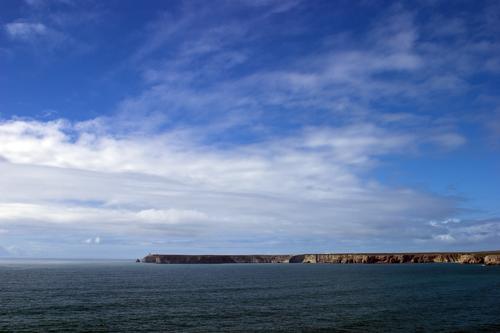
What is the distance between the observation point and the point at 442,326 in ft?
176

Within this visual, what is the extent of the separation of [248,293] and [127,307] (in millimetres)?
29465

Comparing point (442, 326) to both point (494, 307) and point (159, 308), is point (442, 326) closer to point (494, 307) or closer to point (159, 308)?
point (494, 307)

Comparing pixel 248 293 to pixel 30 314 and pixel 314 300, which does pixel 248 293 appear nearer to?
pixel 314 300

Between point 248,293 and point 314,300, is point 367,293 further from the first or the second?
point 248,293

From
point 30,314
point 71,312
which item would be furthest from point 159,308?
point 30,314

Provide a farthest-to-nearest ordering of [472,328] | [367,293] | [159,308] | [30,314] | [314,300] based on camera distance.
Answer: [367,293] → [314,300] → [159,308] → [30,314] → [472,328]

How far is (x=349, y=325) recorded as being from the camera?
53062 millimetres

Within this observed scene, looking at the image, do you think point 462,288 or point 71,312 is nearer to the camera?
point 71,312

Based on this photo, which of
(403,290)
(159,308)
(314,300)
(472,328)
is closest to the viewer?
(472,328)

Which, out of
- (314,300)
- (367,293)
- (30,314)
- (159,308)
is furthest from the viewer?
(367,293)

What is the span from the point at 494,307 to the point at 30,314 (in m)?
70.0

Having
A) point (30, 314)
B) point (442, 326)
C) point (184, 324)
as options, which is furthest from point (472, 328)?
point (30, 314)

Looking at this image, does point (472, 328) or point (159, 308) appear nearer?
point (472, 328)

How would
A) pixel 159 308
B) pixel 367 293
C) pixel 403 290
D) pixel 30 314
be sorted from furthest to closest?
pixel 403 290 < pixel 367 293 < pixel 159 308 < pixel 30 314
